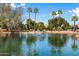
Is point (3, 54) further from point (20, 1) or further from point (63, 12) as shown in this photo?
point (63, 12)

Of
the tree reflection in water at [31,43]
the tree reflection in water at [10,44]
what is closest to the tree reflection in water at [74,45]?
the tree reflection in water at [31,43]

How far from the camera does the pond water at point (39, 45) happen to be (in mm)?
3062

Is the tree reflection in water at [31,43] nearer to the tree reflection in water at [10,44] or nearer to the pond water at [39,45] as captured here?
the pond water at [39,45]

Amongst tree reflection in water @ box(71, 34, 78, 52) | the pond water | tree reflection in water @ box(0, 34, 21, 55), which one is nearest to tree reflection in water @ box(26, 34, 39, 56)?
the pond water

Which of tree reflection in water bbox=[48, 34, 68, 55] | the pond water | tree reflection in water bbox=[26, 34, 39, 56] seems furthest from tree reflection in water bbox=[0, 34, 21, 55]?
tree reflection in water bbox=[48, 34, 68, 55]

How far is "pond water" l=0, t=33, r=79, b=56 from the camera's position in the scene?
3062mm

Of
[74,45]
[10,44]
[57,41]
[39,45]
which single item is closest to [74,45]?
[74,45]

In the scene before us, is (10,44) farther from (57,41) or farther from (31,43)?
(57,41)

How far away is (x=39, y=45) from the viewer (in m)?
3.12

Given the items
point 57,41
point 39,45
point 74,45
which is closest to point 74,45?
point 74,45

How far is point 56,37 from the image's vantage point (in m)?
3.17

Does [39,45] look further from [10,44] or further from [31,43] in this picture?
[10,44]

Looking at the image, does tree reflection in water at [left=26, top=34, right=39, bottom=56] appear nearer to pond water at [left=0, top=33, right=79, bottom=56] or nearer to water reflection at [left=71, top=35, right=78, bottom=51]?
pond water at [left=0, top=33, right=79, bottom=56]

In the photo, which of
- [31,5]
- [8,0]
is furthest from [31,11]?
[8,0]
